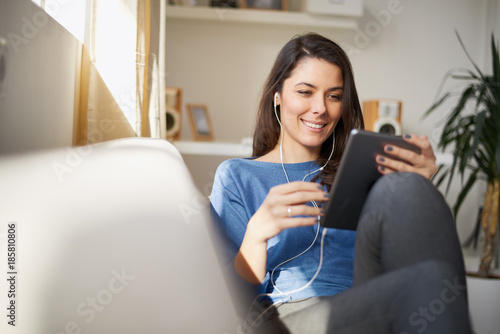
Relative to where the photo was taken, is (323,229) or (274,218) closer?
(274,218)

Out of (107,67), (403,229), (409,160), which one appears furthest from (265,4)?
(403,229)

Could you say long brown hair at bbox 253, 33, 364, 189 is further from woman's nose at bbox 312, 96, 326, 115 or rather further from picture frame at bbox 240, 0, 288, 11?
picture frame at bbox 240, 0, 288, 11

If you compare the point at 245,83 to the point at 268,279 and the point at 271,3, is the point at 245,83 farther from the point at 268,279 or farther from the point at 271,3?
the point at 268,279

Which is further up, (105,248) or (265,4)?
(265,4)

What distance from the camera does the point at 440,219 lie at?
85cm

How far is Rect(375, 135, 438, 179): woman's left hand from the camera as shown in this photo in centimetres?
95

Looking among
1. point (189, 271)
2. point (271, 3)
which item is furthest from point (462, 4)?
point (189, 271)

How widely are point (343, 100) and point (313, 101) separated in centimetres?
8

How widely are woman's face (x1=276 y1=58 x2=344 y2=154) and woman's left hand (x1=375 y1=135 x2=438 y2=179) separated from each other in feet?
1.23

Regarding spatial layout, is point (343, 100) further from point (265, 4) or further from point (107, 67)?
point (265, 4)

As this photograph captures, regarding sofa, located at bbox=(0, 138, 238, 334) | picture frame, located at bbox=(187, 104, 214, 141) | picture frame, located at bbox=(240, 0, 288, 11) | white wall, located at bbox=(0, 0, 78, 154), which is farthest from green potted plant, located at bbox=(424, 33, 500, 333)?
sofa, located at bbox=(0, 138, 238, 334)

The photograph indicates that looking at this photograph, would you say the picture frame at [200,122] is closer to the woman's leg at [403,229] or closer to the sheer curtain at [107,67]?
the sheer curtain at [107,67]

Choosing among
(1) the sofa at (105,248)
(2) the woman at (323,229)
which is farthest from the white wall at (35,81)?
(2) the woman at (323,229)

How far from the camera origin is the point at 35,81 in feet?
3.72
